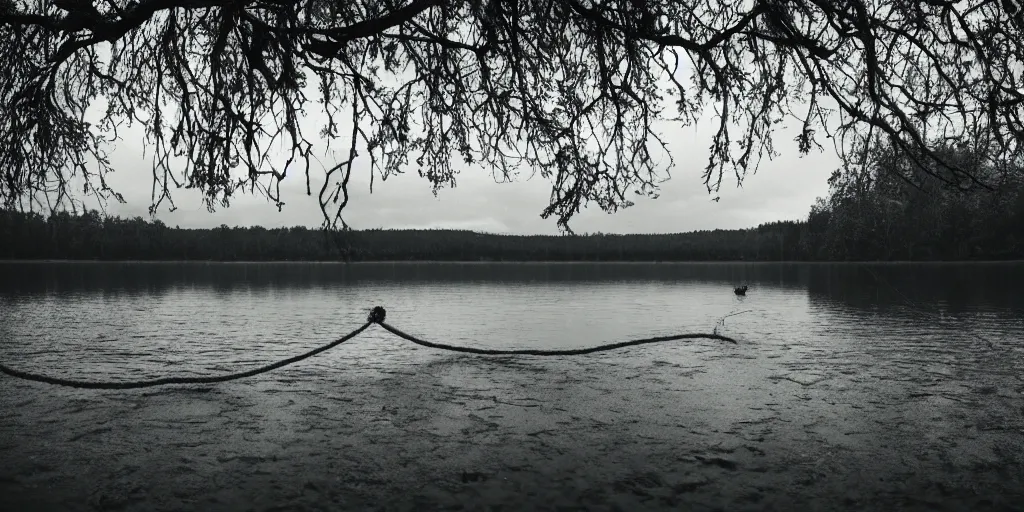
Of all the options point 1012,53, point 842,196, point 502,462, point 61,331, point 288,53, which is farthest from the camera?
point 61,331

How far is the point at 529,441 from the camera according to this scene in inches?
232

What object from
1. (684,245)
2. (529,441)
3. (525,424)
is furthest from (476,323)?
(684,245)

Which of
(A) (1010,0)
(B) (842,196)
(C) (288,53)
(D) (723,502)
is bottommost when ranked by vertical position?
(D) (723,502)

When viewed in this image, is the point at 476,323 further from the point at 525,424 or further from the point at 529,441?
the point at 529,441

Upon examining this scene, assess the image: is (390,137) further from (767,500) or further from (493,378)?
(767,500)

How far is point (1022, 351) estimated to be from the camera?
11.4 m

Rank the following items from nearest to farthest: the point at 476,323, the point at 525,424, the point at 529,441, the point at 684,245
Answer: the point at 529,441 → the point at 525,424 → the point at 476,323 → the point at 684,245

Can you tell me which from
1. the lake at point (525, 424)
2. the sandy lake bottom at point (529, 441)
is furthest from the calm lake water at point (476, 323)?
the sandy lake bottom at point (529, 441)

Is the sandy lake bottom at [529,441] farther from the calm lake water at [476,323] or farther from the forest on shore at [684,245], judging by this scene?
the forest on shore at [684,245]

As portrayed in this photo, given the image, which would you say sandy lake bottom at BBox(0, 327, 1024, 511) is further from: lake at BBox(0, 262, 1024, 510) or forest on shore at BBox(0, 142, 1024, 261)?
forest on shore at BBox(0, 142, 1024, 261)

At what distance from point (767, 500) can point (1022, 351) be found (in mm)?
9581

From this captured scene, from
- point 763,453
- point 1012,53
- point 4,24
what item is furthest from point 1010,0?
point 4,24

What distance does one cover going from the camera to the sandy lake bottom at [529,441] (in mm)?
4641

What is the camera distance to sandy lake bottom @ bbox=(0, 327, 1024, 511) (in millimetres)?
4641
